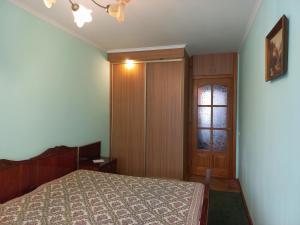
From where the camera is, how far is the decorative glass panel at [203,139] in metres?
4.55

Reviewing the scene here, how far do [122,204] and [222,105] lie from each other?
3160 mm

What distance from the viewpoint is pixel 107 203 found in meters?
1.95

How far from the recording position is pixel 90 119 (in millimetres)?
3625

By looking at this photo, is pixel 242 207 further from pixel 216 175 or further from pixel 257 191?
pixel 216 175

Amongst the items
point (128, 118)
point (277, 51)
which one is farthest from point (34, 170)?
point (277, 51)

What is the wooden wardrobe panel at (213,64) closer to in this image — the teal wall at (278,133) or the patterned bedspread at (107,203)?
the teal wall at (278,133)

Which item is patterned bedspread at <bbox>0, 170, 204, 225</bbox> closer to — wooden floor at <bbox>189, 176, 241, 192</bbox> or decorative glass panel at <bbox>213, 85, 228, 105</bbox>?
wooden floor at <bbox>189, 176, 241, 192</bbox>

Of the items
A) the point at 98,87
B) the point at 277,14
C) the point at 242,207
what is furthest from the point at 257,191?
the point at 98,87

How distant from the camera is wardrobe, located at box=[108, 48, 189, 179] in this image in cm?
382

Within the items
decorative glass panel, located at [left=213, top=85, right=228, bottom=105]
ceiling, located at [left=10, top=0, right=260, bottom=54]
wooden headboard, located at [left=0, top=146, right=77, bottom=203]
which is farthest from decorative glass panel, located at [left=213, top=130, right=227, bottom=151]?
wooden headboard, located at [left=0, top=146, right=77, bottom=203]

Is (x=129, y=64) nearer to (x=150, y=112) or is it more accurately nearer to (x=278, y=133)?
(x=150, y=112)

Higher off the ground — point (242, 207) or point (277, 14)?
point (277, 14)

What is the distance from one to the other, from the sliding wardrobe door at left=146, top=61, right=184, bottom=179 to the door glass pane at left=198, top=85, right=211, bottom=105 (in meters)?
0.90

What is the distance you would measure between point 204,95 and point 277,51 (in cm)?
300
